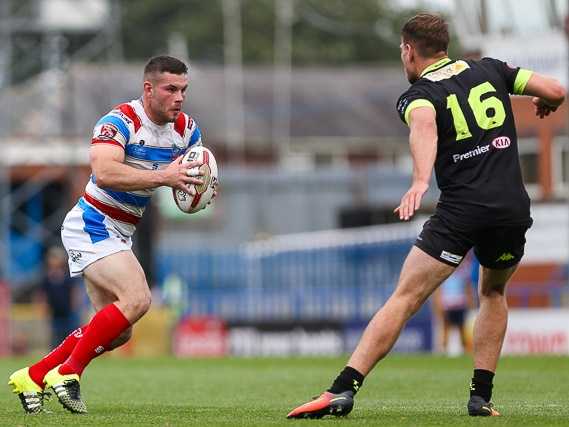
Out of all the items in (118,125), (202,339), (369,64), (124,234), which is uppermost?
(369,64)

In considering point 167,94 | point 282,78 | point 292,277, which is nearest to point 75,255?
point 167,94

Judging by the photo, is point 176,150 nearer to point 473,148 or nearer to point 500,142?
point 473,148

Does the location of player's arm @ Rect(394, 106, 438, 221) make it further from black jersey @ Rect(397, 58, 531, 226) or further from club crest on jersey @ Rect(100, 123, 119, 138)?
club crest on jersey @ Rect(100, 123, 119, 138)

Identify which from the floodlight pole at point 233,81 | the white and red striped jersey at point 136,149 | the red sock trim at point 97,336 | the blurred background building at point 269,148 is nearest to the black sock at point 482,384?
the red sock trim at point 97,336

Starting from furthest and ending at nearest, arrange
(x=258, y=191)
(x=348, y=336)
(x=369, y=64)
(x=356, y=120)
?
(x=369, y=64), (x=356, y=120), (x=258, y=191), (x=348, y=336)

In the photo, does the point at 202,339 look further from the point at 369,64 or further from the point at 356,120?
the point at 369,64

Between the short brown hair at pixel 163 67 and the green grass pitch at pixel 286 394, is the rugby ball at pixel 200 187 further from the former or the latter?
the green grass pitch at pixel 286 394

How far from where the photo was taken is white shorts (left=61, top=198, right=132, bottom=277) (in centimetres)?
808

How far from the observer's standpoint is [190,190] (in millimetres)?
7785

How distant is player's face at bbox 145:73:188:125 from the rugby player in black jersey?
159cm

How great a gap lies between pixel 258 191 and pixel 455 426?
118 ft

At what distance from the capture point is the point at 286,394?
10.3 meters

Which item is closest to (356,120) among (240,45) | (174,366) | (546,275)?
(240,45)

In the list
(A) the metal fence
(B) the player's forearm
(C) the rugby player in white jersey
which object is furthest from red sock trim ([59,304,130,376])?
(A) the metal fence
